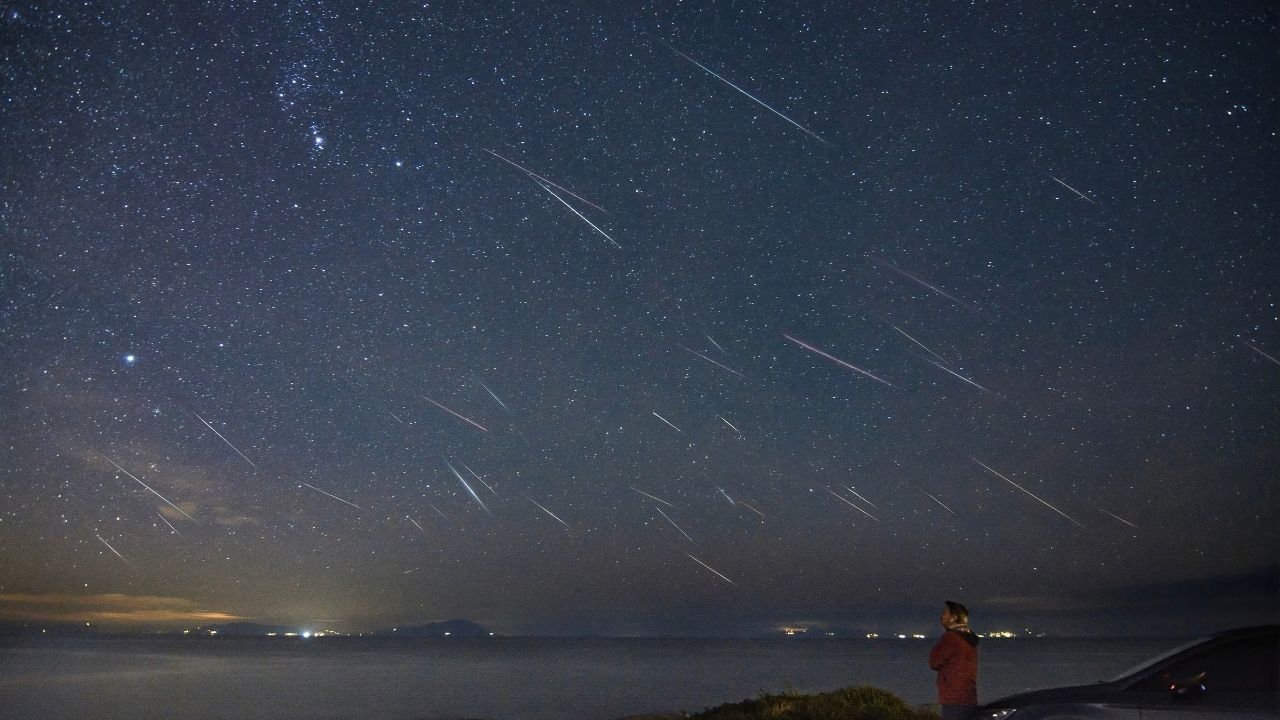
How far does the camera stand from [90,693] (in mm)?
50625

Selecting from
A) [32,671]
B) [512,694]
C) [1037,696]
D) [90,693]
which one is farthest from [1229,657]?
[32,671]

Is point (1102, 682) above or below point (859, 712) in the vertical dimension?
above

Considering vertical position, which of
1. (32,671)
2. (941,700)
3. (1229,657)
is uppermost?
(1229,657)

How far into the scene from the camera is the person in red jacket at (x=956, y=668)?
8.55 m

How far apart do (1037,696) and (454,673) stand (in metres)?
73.7

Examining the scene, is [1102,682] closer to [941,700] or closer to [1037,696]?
[1037,696]

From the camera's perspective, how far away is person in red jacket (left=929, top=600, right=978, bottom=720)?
8.55 meters

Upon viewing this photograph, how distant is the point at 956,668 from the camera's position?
28.1 feet

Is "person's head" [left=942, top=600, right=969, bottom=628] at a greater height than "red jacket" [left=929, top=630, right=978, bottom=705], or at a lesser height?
greater

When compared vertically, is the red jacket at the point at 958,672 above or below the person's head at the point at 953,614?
below

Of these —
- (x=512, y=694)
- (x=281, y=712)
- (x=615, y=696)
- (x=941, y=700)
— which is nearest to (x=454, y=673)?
(x=512, y=694)

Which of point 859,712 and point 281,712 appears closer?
point 859,712

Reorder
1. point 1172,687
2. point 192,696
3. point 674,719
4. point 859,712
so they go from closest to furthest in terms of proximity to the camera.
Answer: point 1172,687, point 859,712, point 674,719, point 192,696

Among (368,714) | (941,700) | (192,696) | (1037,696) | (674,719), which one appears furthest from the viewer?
(192,696)
